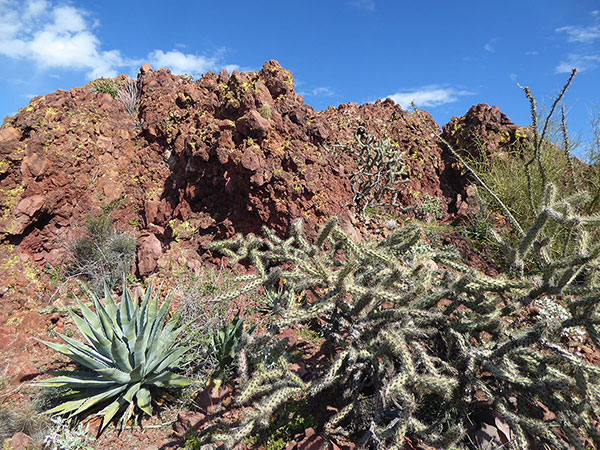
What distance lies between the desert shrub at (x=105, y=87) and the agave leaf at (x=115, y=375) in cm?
676

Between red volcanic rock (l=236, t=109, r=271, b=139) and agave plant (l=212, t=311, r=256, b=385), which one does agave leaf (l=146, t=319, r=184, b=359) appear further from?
red volcanic rock (l=236, t=109, r=271, b=139)

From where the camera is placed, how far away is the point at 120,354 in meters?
3.04

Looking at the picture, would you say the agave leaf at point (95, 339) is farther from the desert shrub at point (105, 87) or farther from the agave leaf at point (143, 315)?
the desert shrub at point (105, 87)

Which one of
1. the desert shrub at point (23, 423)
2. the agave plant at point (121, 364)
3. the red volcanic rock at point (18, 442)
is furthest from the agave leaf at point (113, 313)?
the red volcanic rock at point (18, 442)

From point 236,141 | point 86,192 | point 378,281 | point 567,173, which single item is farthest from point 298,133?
point 567,173

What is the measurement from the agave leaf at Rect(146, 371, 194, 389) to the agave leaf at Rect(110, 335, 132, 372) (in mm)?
241

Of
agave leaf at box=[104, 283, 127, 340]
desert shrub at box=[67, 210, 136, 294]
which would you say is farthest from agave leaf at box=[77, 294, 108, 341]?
desert shrub at box=[67, 210, 136, 294]

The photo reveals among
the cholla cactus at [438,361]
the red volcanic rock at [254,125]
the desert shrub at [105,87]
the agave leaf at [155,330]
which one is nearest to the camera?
the cholla cactus at [438,361]

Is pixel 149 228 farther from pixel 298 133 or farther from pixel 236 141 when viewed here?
pixel 298 133

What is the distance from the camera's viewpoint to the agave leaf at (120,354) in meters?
2.99

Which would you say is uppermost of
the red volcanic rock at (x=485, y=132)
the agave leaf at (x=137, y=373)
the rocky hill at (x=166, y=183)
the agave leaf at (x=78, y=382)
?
the red volcanic rock at (x=485, y=132)

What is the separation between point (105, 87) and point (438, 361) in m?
8.62

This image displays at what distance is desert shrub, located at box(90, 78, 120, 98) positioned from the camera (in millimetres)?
7734

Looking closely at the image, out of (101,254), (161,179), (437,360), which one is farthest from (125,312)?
(161,179)
